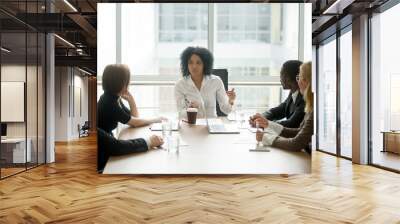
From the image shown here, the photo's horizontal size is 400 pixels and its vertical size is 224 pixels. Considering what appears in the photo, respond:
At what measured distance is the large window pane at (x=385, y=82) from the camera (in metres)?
6.51

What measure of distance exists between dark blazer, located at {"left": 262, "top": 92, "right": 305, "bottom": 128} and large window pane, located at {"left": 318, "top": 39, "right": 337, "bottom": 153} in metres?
4.86

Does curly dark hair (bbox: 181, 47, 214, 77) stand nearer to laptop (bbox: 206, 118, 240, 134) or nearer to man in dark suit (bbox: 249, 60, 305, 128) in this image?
laptop (bbox: 206, 118, 240, 134)

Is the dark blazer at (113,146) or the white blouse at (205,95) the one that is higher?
the white blouse at (205,95)

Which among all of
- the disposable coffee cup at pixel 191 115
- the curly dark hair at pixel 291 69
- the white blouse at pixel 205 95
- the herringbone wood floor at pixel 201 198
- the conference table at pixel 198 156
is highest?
the curly dark hair at pixel 291 69

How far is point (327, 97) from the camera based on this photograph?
31.3ft

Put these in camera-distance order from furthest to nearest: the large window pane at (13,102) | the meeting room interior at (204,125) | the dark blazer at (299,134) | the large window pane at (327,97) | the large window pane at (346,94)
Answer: the large window pane at (327,97) < the large window pane at (346,94) < the large window pane at (13,102) < the dark blazer at (299,134) < the meeting room interior at (204,125)

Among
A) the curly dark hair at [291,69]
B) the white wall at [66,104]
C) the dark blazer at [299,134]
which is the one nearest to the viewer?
the curly dark hair at [291,69]

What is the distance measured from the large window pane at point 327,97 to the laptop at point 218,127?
17.4 ft

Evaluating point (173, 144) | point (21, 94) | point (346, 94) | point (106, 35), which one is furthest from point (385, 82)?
point (21, 94)

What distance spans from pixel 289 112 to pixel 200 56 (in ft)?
3.69

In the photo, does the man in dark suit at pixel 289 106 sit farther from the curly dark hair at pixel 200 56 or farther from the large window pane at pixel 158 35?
the large window pane at pixel 158 35

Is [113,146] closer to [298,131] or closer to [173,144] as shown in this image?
[173,144]

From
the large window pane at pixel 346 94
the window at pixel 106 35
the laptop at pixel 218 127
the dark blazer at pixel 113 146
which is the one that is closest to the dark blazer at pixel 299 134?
the laptop at pixel 218 127

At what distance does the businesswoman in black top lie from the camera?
4266 millimetres
